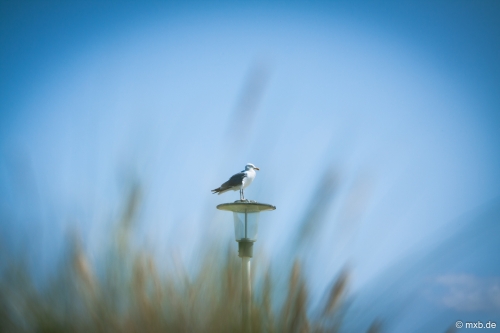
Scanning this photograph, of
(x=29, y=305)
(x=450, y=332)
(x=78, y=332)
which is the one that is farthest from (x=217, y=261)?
(x=450, y=332)

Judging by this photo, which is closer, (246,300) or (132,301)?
(132,301)

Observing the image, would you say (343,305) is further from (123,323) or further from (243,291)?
(123,323)

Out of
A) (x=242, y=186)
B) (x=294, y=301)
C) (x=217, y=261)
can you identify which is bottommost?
(x=294, y=301)

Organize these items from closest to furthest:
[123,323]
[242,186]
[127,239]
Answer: [123,323], [127,239], [242,186]

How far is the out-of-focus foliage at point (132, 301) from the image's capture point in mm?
1678

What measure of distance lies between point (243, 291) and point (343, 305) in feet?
1.28

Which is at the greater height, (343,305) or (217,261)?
(217,261)

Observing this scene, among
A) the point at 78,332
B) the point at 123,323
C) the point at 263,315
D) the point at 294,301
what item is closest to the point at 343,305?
the point at 294,301

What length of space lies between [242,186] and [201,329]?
397 cm

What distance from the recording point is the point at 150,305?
1.69 meters

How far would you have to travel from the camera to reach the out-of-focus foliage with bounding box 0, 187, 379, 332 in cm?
168

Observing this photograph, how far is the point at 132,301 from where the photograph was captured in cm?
170

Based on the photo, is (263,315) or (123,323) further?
(263,315)

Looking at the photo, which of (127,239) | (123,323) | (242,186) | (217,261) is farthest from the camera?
(242,186)
